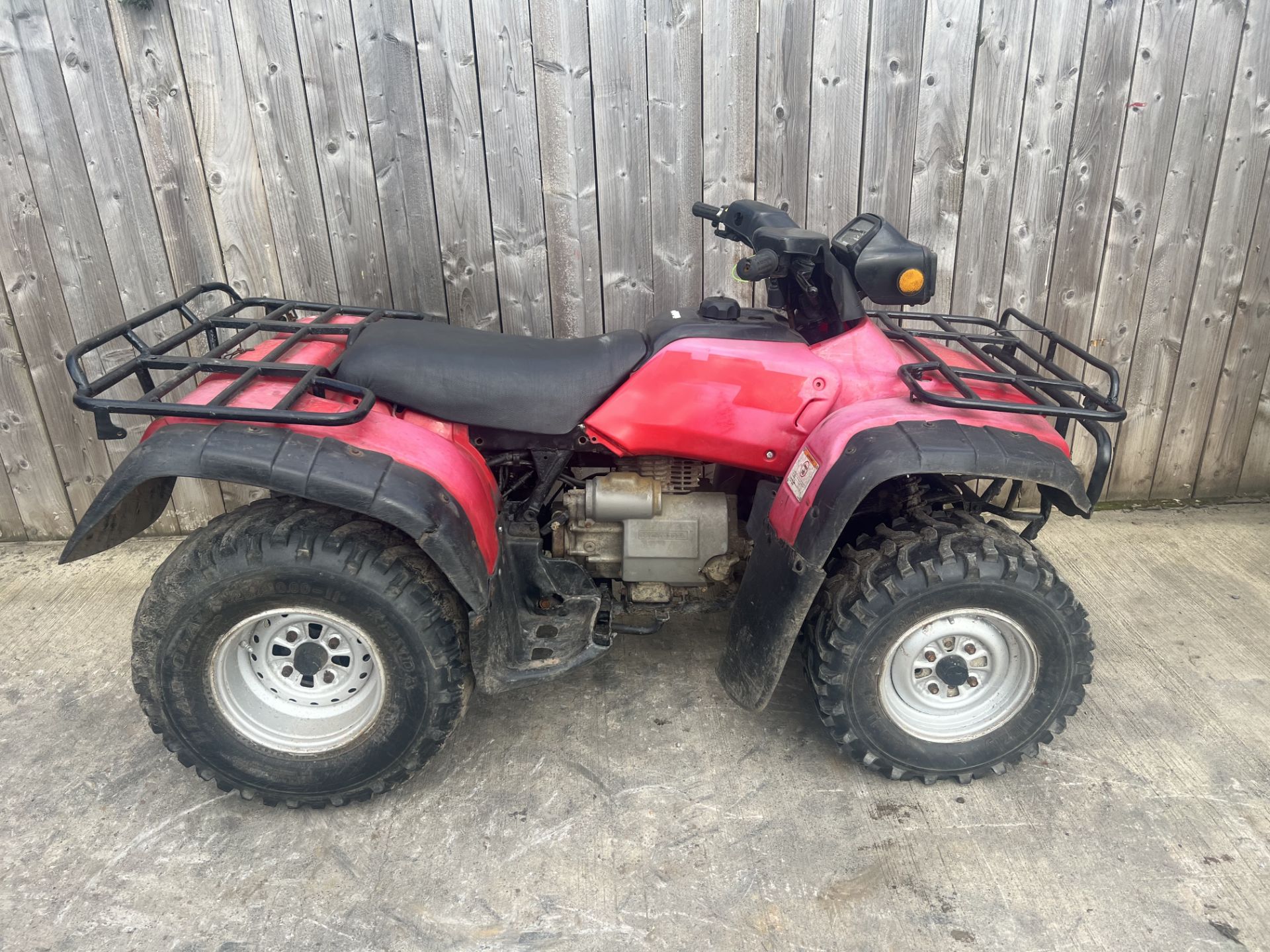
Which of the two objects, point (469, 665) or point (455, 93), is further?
point (455, 93)

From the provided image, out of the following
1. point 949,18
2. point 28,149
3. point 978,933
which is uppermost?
point 949,18

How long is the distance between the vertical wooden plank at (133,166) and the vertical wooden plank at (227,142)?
0.05m

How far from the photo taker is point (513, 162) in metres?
3.39

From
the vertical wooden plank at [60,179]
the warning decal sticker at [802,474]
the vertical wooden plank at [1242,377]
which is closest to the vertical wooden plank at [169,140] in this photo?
the vertical wooden plank at [60,179]

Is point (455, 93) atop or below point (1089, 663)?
atop

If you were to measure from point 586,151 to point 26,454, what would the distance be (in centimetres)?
293

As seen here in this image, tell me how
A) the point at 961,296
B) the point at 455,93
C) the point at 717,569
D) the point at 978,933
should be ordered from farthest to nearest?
the point at 961,296 → the point at 455,93 → the point at 717,569 → the point at 978,933

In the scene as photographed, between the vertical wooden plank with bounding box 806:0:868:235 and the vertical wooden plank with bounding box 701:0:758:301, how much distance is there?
0.85ft

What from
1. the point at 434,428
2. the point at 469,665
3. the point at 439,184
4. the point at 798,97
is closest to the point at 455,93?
the point at 439,184

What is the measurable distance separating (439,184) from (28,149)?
1.62 meters

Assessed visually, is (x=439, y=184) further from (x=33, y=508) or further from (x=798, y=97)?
(x=33, y=508)

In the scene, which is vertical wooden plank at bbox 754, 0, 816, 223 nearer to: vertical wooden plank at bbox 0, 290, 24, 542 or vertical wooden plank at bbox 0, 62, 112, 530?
vertical wooden plank at bbox 0, 62, 112, 530

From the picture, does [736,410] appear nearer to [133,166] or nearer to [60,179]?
[133,166]

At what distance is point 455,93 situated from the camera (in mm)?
3285
